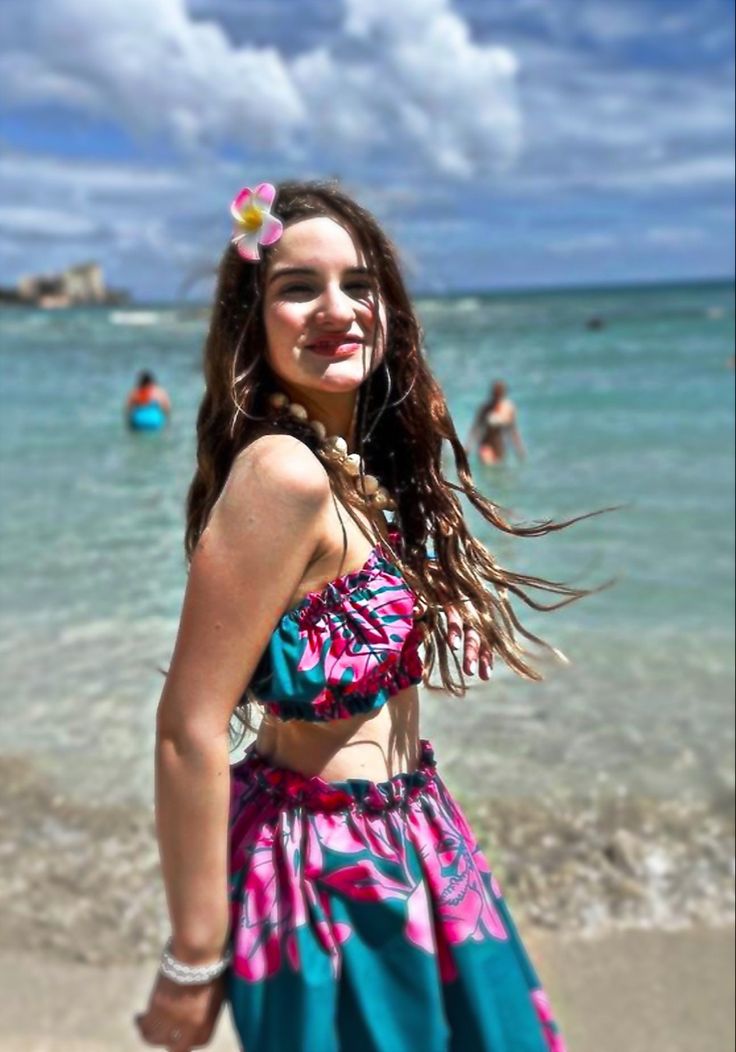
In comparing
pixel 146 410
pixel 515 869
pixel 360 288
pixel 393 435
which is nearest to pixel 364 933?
pixel 393 435

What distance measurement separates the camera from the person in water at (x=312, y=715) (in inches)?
63.9

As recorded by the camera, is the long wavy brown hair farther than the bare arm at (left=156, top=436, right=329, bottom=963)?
Yes

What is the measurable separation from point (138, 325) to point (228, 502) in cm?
7268

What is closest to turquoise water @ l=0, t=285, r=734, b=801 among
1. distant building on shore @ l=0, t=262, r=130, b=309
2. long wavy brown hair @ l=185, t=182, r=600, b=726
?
long wavy brown hair @ l=185, t=182, r=600, b=726

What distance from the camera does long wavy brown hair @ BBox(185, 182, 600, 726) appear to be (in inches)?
73.2

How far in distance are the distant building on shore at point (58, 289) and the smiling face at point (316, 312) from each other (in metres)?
130

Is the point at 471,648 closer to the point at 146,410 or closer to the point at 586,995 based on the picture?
the point at 586,995

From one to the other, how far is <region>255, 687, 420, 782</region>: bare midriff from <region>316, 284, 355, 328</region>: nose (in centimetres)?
61

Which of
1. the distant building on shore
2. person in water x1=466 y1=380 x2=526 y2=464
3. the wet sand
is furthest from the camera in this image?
the distant building on shore

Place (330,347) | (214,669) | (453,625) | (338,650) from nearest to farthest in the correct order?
(214,669)
(338,650)
(330,347)
(453,625)

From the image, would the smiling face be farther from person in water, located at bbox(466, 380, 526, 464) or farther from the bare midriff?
person in water, located at bbox(466, 380, 526, 464)

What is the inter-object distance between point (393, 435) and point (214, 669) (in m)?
0.65

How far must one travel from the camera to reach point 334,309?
5.90 feet

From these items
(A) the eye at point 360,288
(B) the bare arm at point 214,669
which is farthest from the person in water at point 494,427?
(B) the bare arm at point 214,669
